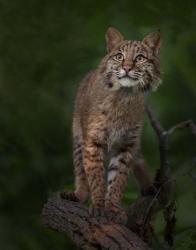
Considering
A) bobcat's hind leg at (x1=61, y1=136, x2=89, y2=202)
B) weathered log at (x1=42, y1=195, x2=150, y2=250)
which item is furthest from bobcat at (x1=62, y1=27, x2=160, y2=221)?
weathered log at (x1=42, y1=195, x2=150, y2=250)

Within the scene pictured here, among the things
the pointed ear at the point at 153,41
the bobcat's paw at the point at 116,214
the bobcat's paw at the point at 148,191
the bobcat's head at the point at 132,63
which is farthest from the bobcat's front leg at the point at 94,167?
the pointed ear at the point at 153,41

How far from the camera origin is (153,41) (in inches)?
303

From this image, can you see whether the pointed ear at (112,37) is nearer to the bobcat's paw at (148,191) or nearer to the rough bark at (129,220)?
the rough bark at (129,220)

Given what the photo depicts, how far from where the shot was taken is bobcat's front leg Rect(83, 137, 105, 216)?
802 cm

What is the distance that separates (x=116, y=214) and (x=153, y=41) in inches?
64.6

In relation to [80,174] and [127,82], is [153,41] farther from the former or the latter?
[80,174]

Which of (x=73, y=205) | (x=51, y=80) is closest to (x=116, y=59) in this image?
(x=73, y=205)

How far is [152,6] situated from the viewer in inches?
211

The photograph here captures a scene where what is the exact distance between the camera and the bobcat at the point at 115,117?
300 inches

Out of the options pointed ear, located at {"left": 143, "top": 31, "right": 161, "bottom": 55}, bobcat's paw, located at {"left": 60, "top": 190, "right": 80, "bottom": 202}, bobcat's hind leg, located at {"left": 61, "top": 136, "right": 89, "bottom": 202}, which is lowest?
bobcat's paw, located at {"left": 60, "top": 190, "right": 80, "bottom": 202}

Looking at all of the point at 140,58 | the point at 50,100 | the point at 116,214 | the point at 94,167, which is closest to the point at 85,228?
Result: the point at 116,214

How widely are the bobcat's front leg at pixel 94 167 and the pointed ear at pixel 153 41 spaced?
1092mm

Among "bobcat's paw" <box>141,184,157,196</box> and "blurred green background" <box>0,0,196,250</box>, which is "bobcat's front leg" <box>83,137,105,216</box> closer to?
"bobcat's paw" <box>141,184,157,196</box>

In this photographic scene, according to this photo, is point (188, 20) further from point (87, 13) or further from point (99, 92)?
point (99, 92)
